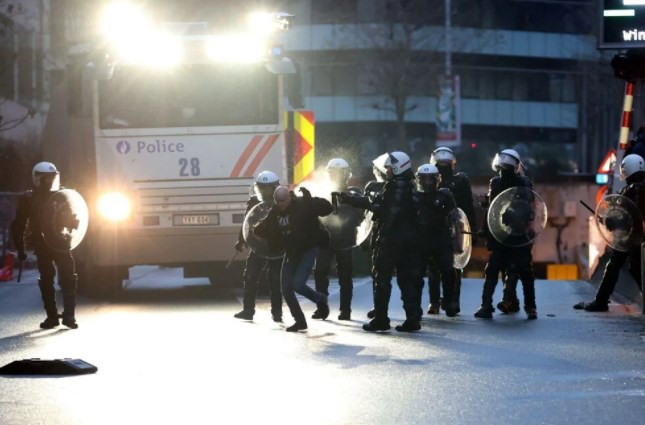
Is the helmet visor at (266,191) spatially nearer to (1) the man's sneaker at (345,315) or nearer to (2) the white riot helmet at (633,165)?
(1) the man's sneaker at (345,315)

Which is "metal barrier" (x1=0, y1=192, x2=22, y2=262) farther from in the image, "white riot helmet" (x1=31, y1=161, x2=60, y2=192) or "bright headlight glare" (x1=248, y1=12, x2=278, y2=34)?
"white riot helmet" (x1=31, y1=161, x2=60, y2=192)

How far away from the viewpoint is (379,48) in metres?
64.1

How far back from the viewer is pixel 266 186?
18375 millimetres

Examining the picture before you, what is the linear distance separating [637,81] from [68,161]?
7320 mm

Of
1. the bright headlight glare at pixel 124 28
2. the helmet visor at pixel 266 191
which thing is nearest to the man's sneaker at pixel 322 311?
the helmet visor at pixel 266 191

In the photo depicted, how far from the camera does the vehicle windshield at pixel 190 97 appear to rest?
21641 mm

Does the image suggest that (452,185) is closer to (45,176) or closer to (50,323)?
(45,176)

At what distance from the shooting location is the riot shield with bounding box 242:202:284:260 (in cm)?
1830

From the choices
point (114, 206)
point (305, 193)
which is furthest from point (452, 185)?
point (114, 206)

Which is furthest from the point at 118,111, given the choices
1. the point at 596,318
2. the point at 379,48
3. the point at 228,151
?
the point at 379,48

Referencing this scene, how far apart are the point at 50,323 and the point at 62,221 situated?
101 centimetres

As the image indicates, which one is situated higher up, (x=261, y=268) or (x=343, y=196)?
(x=343, y=196)

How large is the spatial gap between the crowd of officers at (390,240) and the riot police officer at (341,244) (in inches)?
0.4

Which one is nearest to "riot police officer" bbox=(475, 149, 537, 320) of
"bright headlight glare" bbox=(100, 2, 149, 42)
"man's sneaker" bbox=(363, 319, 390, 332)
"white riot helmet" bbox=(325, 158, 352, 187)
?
"white riot helmet" bbox=(325, 158, 352, 187)
